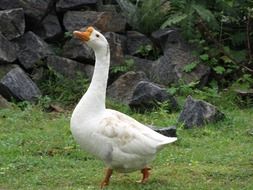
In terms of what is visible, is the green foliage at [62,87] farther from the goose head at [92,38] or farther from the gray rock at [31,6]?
the goose head at [92,38]

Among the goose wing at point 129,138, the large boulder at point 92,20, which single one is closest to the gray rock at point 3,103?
the large boulder at point 92,20

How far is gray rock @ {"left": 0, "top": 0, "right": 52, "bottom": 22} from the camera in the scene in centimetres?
1295

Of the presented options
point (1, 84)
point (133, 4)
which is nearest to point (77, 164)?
point (1, 84)

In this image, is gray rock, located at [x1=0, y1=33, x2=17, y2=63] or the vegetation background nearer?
the vegetation background

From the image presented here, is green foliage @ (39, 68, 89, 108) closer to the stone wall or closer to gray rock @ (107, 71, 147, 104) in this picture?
the stone wall

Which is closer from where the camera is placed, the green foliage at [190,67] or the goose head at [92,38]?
the goose head at [92,38]

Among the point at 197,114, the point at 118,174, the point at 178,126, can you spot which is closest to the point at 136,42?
the point at 197,114

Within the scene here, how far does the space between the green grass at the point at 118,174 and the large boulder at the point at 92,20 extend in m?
2.85

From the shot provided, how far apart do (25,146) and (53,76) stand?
3.92 m

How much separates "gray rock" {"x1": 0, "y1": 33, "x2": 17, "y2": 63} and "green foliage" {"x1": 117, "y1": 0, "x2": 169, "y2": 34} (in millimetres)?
2382

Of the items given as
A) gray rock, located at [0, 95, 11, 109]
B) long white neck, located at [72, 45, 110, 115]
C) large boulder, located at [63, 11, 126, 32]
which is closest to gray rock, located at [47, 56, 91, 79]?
large boulder, located at [63, 11, 126, 32]

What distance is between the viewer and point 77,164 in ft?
25.8

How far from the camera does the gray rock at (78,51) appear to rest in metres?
12.7

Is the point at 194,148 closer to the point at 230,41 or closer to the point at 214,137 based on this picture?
the point at 214,137
